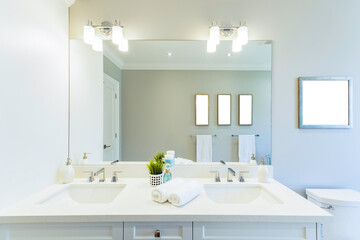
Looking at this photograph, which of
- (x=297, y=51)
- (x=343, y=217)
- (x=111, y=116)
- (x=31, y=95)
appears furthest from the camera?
(x=111, y=116)

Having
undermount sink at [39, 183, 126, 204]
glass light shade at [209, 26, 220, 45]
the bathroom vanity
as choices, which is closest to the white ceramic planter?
undermount sink at [39, 183, 126, 204]

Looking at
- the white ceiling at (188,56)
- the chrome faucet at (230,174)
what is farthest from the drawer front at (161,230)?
the white ceiling at (188,56)

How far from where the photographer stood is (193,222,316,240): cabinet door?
0.99 metres

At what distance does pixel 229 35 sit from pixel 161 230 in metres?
Answer: 1.56

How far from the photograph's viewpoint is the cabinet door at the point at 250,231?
3.25 feet

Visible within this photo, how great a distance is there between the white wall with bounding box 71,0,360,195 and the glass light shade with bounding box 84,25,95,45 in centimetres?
12

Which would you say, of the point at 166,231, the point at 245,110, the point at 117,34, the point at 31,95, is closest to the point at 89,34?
the point at 117,34

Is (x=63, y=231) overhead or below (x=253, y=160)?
below

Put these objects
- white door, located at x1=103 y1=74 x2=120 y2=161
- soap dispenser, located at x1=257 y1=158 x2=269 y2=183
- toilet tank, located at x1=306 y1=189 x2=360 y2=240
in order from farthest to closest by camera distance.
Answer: white door, located at x1=103 y1=74 x2=120 y2=161 < soap dispenser, located at x1=257 y1=158 x2=269 y2=183 < toilet tank, located at x1=306 y1=189 x2=360 y2=240

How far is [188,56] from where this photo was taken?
169cm

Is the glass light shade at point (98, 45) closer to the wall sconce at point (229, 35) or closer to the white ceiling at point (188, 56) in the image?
the white ceiling at point (188, 56)

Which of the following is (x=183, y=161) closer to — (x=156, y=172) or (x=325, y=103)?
(x=156, y=172)

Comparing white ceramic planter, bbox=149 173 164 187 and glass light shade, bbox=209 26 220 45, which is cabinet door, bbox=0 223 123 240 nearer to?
white ceramic planter, bbox=149 173 164 187

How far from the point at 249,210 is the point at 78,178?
1.37m
